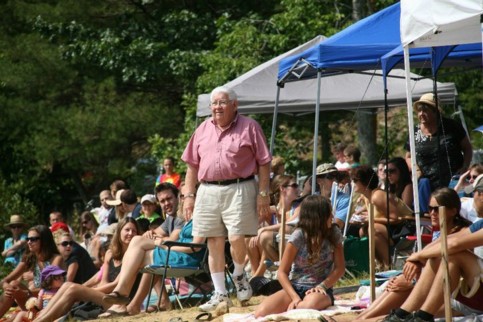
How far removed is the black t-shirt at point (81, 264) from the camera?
1211 centimetres

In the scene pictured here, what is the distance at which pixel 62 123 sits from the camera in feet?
79.9


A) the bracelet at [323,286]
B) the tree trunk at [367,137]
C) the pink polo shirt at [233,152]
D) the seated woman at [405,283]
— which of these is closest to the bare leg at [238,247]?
the pink polo shirt at [233,152]

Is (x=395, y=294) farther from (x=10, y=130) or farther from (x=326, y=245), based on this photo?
(x=10, y=130)

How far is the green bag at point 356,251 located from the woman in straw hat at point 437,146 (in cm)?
85

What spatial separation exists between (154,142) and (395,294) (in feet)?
47.2

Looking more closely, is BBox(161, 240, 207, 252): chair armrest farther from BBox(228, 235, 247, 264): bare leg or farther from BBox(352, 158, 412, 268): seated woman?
BBox(352, 158, 412, 268): seated woman

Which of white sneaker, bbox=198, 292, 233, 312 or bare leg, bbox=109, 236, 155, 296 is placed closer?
white sneaker, bbox=198, 292, 233, 312

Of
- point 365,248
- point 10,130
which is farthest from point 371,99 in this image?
→ point 10,130

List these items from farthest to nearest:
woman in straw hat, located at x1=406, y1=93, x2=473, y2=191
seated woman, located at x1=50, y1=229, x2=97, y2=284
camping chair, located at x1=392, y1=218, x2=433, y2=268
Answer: seated woman, located at x1=50, y1=229, x2=97, y2=284, woman in straw hat, located at x1=406, y1=93, x2=473, y2=191, camping chair, located at x1=392, y1=218, x2=433, y2=268

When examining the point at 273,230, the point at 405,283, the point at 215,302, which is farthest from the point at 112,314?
the point at 405,283

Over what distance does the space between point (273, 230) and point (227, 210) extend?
6.40ft

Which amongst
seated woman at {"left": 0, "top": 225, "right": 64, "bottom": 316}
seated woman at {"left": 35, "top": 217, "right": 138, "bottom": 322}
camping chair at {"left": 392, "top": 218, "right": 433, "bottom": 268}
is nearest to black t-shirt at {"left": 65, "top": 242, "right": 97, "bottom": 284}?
seated woman at {"left": 0, "top": 225, "right": 64, "bottom": 316}

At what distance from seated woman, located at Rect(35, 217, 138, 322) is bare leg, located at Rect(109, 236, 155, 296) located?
24 centimetres

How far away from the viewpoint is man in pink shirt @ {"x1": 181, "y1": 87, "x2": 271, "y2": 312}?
9.44 metres
